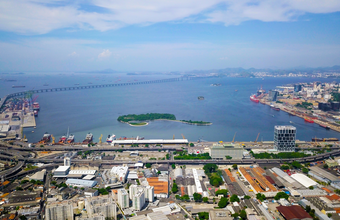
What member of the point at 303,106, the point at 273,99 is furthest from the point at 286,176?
Result: the point at 273,99

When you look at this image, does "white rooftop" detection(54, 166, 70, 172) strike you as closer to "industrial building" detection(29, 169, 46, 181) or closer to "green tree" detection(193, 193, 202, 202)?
"industrial building" detection(29, 169, 46, 181)

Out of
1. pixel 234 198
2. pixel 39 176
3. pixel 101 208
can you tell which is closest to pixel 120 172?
pixel 101 208

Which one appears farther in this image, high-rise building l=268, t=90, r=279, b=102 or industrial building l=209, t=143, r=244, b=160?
high-rise building l=268, t=90, r=279, b=102

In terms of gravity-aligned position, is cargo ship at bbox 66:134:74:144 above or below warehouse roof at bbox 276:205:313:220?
below

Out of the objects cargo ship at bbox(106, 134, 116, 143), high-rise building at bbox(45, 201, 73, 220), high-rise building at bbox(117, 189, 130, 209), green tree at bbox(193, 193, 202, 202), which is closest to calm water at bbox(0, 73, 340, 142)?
cargo ship at bbox(106, 134, 116, 143)

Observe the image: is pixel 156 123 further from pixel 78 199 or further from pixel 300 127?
pixel 78 199

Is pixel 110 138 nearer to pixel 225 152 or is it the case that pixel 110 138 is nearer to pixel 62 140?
pixel 62 140

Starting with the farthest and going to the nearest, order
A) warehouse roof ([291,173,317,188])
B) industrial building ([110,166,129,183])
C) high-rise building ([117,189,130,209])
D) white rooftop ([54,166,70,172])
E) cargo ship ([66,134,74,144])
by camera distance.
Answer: cargo ship ([66,134,74,144]) < white rooftop ([54,166,70,172]) < industrial building ([110,166,129,183]) < warehouse roof ([291,173,317,188]) < high-rise building ([117,189,130,209])
